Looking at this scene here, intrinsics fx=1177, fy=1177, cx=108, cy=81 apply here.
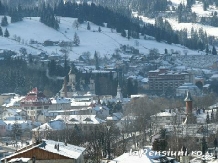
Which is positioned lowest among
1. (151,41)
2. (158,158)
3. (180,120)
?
(151,41)

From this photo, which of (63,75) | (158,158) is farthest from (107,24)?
(158,158)

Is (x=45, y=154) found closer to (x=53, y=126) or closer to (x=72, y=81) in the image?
(x=53, y=126)

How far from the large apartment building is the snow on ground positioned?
1936 centimetres

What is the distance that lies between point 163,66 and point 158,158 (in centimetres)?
12790

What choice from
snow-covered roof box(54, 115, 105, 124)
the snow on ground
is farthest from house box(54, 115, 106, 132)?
the snow on ground

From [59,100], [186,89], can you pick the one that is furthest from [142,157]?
[186,89]

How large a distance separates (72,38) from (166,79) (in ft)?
115

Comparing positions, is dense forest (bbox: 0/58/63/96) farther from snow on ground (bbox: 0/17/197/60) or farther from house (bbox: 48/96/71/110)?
snow on ground (bbox: 0/17/197/60)

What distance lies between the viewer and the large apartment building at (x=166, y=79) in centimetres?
13912

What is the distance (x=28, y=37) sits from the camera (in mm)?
169125

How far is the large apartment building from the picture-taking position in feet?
456

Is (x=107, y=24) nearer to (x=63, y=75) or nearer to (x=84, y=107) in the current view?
(x=63, y=75)

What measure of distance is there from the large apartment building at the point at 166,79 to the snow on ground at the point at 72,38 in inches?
762

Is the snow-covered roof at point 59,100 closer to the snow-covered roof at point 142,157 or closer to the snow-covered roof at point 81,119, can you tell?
the snow-covered roof at point 81,119
